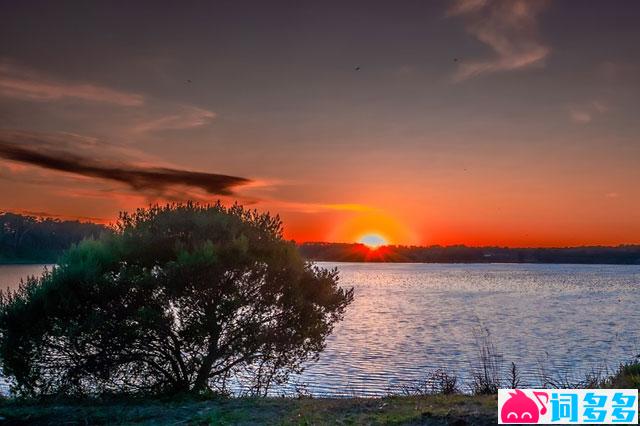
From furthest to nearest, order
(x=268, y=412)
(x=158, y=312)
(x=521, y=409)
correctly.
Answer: (x=158, y=312) → (x=268, y=412) → (x=521, y=409)

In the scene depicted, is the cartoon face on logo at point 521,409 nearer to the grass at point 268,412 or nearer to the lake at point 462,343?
the grass at point 268,412

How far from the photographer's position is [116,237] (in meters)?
18.2

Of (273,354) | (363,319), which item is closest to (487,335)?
(363,319)

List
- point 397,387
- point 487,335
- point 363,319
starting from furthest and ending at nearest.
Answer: point 363,319
point 487,335
point 397,387

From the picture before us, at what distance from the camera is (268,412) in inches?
530

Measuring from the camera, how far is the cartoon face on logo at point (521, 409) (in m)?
10.6

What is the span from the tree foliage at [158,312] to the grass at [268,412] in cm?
131

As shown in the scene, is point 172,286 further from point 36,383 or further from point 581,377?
point 581,377

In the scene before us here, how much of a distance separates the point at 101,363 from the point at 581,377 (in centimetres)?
2233

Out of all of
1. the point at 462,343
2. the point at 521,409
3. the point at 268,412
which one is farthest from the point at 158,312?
the point at 462,343

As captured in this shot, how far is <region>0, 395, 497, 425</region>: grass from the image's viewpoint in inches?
460

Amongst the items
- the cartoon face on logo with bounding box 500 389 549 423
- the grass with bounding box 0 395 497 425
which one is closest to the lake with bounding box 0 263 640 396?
→ the grass with bounding box 0 395 497 425

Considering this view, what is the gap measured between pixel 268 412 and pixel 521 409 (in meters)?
5.56

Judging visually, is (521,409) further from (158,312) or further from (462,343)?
(462,343)
